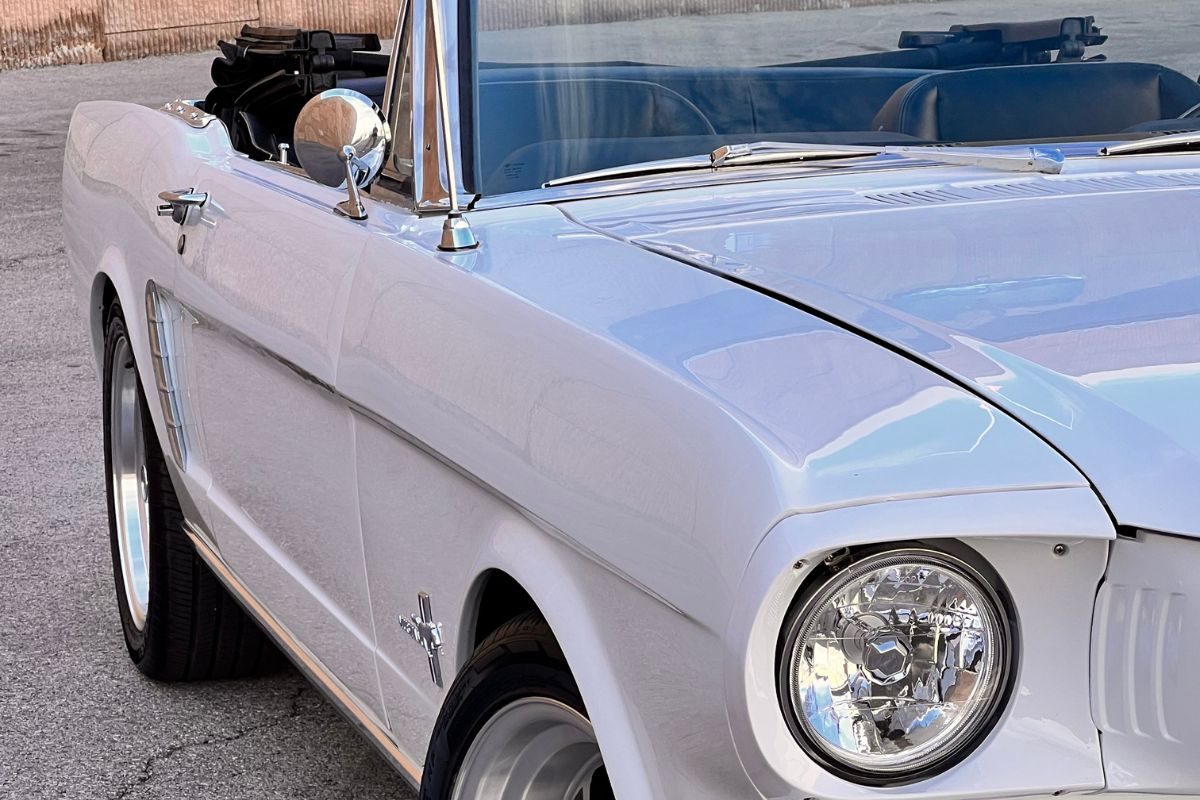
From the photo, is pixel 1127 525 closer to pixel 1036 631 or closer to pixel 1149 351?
pixel 1036 631

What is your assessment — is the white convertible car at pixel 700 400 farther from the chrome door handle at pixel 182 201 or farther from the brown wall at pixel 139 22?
the brown wall at pixel 139 22

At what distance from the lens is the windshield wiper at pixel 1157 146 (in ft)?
7.94

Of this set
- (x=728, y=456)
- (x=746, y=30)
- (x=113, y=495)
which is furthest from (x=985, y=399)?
(x=113, y=495)

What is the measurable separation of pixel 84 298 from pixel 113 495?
446 mm

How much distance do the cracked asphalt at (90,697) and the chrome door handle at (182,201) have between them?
1067mm

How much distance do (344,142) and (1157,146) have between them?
3.90 feet

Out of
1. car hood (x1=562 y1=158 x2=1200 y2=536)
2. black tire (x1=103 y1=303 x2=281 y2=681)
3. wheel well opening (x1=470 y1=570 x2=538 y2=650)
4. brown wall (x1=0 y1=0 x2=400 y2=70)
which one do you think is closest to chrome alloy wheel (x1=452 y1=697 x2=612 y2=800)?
wheel well opening (x1=470 y1=570 x2=538 y2=650)

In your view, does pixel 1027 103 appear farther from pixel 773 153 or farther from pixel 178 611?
pixel 178 611

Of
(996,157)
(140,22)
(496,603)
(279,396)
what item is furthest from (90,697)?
(140,22)

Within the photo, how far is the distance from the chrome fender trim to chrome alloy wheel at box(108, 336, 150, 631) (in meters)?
0.45

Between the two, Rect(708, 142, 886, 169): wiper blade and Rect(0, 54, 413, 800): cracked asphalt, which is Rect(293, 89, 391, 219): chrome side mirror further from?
Rect(0, 54, 413, 800): cracked asphalt

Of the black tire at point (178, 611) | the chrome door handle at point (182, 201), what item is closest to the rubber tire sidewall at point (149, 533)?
the black tire at point (178, 611)

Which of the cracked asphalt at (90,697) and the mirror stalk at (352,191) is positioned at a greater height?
the mirror stalk at (352,191)

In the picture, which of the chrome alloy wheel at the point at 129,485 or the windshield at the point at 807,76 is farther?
the chrome alloy wheel at the point at 129,485
